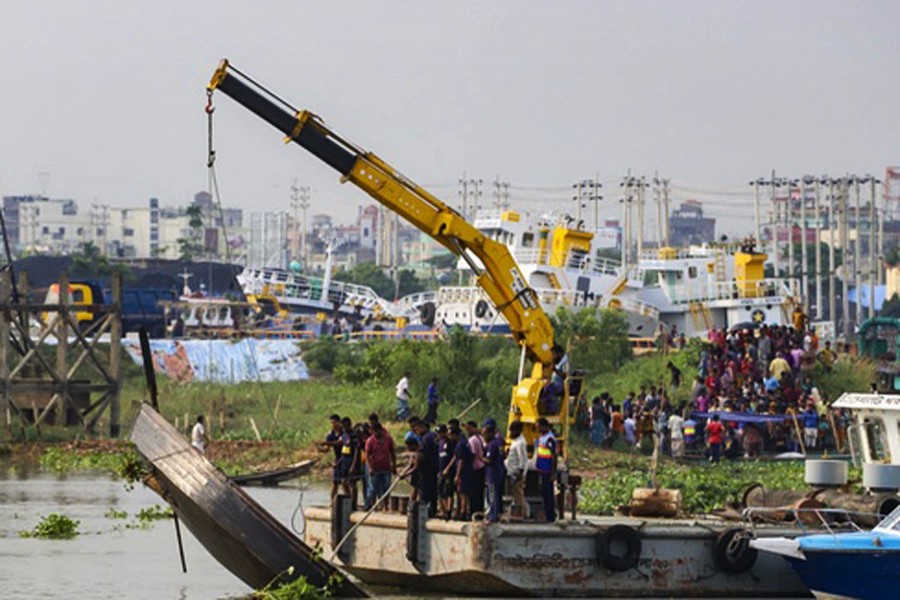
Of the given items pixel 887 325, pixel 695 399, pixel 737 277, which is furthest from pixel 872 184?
pixel 695 399

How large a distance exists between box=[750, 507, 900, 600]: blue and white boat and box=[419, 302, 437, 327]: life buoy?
59356 mm

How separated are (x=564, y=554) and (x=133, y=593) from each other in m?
5.56

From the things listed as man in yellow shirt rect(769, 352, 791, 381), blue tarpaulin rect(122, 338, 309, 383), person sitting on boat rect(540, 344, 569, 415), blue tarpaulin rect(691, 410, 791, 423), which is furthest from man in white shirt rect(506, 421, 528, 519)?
blue tarpaulin rect(122, 338, 309, 383)

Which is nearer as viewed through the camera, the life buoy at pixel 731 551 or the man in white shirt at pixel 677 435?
the life buoy at pixel 731 551

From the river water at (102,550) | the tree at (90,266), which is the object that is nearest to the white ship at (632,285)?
the river water at (102,550)

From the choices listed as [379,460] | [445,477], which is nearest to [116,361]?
[379,460]

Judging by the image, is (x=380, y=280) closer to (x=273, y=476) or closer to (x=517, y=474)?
(x=273, y=476)

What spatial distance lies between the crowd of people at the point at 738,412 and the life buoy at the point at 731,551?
19.2 metres

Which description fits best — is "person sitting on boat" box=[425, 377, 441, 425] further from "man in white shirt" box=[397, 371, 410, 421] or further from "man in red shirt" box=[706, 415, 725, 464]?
"man in red shirt" box=[706, 415, 725, 464]

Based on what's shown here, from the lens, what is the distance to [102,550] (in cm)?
3109

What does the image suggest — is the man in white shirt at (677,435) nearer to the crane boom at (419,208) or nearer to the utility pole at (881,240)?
the crane boom at (419,208)

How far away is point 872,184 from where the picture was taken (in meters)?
118

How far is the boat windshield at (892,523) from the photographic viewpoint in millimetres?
22906

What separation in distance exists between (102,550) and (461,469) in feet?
25.7
